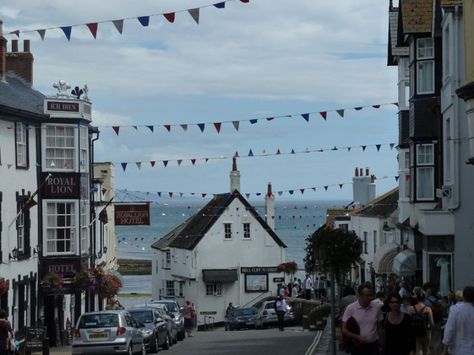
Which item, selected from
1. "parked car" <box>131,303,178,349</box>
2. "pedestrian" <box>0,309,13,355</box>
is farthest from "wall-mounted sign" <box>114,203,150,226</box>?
"pedestrian" <box>0,309,13,355</box>

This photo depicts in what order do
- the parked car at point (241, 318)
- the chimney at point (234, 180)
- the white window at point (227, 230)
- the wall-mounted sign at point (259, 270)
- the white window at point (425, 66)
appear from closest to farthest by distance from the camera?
the white window at point (425, 66)
the parked car at point (241, 318)
the wall-mounted sign at point (259, 270)
the white window at point (227, 230)
the chimney at point (234, 180)

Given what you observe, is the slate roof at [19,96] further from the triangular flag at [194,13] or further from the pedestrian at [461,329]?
the pedestrian at [461,329]

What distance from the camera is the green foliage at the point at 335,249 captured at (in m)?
25.8

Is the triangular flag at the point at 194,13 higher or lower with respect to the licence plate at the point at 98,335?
higher

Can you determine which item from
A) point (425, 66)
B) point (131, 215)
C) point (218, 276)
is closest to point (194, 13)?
point (425, 66)

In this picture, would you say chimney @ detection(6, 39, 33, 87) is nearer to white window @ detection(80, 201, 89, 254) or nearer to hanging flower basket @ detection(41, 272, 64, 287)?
white window @ detection(80, 201, 89, 254)

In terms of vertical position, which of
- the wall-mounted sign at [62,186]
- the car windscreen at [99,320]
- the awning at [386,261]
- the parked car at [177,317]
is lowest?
the parked car at [177,317]

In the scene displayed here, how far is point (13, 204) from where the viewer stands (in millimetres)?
40656

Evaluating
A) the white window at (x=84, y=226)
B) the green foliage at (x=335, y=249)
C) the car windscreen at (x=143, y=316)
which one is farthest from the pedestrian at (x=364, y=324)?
the white window at (x=84, y=226)

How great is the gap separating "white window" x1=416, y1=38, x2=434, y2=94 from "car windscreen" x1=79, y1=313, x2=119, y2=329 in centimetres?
1192

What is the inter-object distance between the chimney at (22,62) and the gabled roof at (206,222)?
25.5 meters

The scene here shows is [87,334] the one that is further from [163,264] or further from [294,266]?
[163,264]

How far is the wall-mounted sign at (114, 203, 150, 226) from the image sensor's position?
4784cm

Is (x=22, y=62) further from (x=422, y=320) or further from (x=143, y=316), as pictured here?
(x=422, y=320)
